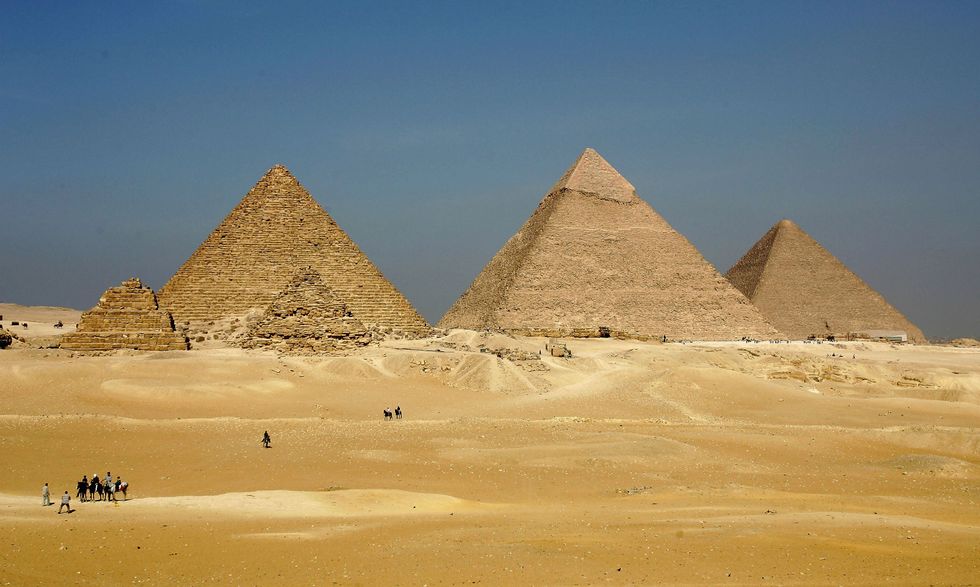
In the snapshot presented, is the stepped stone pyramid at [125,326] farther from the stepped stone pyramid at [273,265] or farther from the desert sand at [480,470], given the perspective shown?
the stepped stone pyramid at [273,265]

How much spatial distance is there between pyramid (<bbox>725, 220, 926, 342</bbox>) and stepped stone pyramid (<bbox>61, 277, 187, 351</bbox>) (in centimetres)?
3818

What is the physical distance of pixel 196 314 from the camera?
3027 cm

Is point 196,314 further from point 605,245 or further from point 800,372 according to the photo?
point 605,245

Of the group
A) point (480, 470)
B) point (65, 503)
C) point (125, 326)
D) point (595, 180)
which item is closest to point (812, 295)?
point (595, 180)

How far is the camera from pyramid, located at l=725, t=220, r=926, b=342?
54.8 metres

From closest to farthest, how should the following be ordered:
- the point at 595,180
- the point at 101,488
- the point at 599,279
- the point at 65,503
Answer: the point at 65,503
the point at 101,488
the point at 599,279
the point at 595,180

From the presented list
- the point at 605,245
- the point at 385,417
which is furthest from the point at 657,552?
the point at 605,245

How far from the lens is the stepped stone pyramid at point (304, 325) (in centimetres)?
2502

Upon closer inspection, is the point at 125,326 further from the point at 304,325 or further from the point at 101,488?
the point at 101,488

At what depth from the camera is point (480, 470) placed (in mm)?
13594

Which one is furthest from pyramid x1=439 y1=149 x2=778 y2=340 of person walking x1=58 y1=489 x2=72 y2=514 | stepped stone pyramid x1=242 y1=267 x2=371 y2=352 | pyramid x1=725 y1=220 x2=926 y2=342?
person walking x1=58 y1=489 x2=72 y2=514

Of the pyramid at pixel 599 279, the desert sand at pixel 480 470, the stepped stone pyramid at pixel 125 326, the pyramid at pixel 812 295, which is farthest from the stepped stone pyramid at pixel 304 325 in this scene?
the pyramid at pixel 812 295

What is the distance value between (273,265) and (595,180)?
1015 inches

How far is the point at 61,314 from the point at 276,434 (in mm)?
53867
